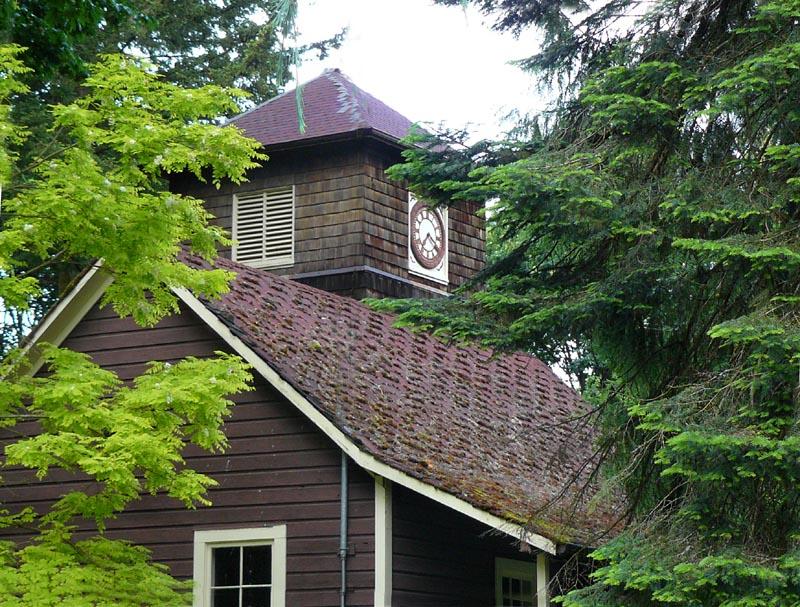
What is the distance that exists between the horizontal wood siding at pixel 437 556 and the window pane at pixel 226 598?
6.32ft

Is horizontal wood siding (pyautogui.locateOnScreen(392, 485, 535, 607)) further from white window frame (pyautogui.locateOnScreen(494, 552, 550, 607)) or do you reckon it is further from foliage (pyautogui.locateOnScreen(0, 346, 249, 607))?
foliage (pyautogui.locateOnScreen(0, 346, 249, 607))

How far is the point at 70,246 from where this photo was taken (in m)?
12.7

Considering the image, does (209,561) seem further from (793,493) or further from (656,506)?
(793,493)

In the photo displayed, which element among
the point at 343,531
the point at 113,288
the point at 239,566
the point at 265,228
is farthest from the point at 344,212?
the point at 113,288

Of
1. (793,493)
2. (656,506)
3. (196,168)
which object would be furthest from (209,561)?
(793,493)

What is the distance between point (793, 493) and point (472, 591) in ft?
21.0

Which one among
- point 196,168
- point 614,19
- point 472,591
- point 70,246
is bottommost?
point 472,591

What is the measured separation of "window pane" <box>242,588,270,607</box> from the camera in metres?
15.3

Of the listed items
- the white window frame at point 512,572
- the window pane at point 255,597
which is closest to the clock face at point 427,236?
the white window frame at point 512,572

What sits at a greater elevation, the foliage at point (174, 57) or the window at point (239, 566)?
the foliage at point (174, 57)

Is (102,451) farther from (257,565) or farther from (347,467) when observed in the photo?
(257,565)

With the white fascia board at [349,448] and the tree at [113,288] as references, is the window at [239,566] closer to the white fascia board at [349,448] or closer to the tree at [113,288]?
the white fascia board at [349,448]

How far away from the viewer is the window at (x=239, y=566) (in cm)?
1526

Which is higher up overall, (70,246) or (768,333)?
(70,246)
